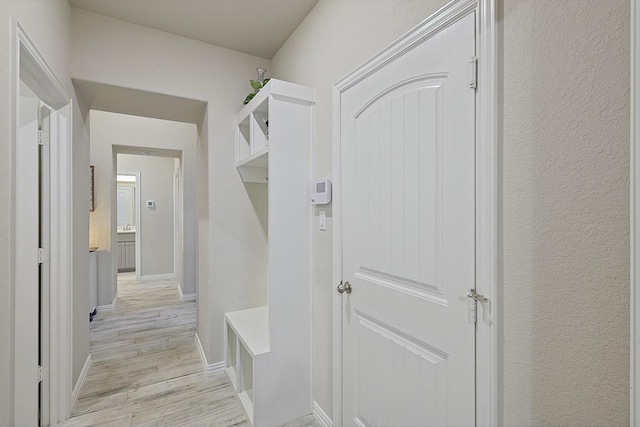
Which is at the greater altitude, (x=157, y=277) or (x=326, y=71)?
(x=326, y=71)

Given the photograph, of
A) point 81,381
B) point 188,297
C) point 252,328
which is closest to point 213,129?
point 252,328

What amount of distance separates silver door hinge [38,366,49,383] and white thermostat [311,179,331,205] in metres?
1.90

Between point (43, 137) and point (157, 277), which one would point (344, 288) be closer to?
point (43, 137)

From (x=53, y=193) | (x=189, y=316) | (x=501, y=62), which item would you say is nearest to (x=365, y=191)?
(x=501, y=62)

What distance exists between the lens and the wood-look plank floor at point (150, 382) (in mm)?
1926

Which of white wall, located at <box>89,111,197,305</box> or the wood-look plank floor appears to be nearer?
the wood-look plank floor

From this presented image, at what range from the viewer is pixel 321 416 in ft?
6.13

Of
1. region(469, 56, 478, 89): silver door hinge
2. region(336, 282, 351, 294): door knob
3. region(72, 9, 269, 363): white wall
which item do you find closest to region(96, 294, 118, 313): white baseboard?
region(72, 9, 269, 363): white wall

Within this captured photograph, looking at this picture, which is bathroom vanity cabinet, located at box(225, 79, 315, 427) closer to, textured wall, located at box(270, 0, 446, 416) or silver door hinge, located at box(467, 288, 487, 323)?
textured wall, located at box(270, 0, 446, 416)

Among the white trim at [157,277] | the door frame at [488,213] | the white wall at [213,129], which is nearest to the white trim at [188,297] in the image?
the white trim at [157,277]

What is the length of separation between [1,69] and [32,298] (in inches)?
50.9

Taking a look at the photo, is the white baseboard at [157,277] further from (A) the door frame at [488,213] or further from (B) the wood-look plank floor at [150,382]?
(A) the door frame at [488,213]

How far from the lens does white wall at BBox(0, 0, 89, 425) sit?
1079 mm

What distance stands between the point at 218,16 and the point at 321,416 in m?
2.73
